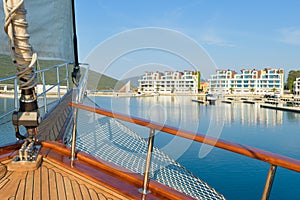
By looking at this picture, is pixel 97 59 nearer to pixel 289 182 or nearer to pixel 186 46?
pixel 186 46

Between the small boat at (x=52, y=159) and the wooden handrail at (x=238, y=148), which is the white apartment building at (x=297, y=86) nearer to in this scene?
the small boat at (x=52, y=159)

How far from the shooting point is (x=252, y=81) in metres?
57.2

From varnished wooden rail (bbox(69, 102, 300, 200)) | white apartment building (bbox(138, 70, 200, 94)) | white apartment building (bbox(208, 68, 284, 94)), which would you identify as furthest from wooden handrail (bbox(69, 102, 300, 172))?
white apartment building (bbox(208, 68, 284, 94))

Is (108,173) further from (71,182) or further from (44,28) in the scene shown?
(44,28)

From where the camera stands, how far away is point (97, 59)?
3.19 metres

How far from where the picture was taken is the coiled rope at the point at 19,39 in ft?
4.09

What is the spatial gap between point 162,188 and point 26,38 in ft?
3.47

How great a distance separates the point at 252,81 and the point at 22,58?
6055 cm

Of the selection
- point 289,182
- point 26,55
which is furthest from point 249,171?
point 26,55

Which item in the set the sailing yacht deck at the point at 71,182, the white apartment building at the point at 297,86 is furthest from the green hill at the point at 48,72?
→ the white apartment building at the point at 297,86

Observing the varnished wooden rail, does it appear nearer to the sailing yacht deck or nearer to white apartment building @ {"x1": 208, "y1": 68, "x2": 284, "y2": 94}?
the sailing yacht deck

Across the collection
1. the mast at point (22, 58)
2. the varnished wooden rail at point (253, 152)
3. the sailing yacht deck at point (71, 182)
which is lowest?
the sailing yacht deck at point (71, 182)

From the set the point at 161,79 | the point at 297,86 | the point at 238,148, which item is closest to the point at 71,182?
the point at 238,148

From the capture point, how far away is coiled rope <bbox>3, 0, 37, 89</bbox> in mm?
1247
